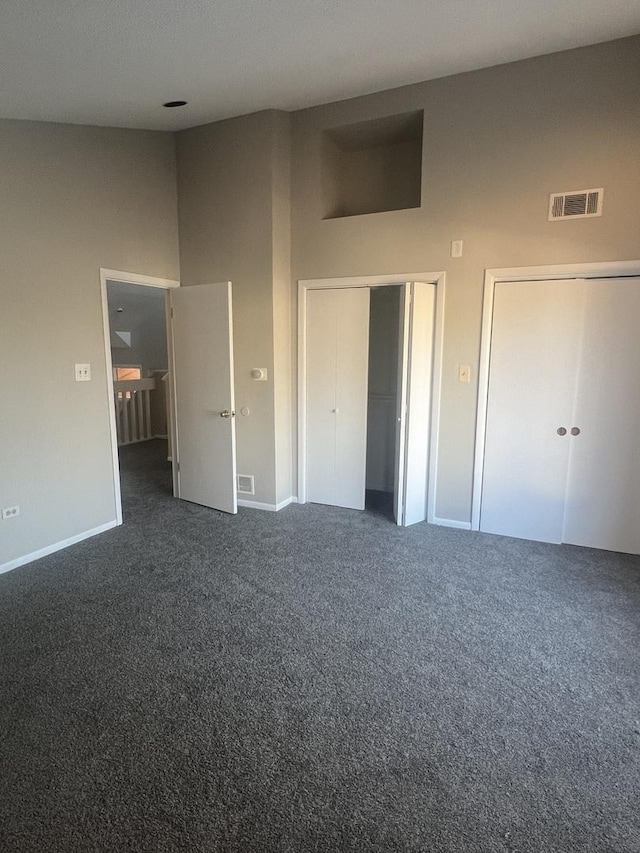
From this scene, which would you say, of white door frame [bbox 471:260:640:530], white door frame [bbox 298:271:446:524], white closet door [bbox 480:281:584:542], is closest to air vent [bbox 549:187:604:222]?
white door frame [bbox 471:260:640:530]

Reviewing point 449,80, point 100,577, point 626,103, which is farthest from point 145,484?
point 626,103

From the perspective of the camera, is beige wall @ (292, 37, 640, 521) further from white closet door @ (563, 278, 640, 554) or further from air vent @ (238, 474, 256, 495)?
air vent @ (238, 474, 256, 495)

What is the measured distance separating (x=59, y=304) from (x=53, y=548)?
175cm

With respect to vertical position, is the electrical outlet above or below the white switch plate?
above

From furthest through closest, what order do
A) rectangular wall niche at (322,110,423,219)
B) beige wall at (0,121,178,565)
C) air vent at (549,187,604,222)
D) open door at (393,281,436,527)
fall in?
rectangular wall niche at (322,110,423,219)
open door at (393,281,436,527)
air vent at (549,187,604,222)
beige wall at (0,121,178,565)

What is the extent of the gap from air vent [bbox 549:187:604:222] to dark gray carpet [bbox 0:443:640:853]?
7.82 ft

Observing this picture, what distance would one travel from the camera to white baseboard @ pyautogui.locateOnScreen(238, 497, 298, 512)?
431cm

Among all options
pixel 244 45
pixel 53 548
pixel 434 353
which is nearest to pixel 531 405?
pixel 434 353

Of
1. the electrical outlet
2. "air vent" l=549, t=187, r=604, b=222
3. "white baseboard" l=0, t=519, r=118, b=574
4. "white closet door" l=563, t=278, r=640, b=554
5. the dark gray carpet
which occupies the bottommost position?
the dark gray carpet

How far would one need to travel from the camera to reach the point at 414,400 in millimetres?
3768

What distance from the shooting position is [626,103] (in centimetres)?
302

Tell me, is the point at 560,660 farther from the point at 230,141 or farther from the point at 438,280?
the point at 230,141

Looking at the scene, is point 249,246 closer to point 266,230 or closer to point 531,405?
point 266,230

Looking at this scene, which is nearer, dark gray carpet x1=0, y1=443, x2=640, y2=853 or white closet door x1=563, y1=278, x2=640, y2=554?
dark gray carpet x1=0, y1=443, x2=640, y2=853
